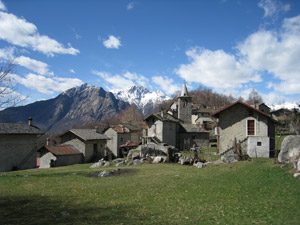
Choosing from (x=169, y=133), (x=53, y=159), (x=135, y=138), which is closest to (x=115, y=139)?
(x=135, y=138)

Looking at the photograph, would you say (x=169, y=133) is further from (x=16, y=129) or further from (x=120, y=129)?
(x=16, y=129)

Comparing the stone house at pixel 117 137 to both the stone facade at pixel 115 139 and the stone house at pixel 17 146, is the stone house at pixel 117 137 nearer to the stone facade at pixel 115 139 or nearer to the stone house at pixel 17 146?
the stone facade at pixel 115 139

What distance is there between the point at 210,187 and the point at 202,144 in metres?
35.9

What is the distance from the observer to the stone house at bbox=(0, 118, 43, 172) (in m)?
30.2

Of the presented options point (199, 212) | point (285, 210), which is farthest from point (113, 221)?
point (285, 210)

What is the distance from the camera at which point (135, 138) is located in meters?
55.5

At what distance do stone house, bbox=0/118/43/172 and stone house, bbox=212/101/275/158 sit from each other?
90.5 ft

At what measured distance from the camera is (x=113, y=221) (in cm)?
846

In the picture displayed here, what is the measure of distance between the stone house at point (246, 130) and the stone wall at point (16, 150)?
28.1 m

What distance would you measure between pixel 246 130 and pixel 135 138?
31.6m

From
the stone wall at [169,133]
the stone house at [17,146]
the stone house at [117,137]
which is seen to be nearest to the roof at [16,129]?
the stone house at [17,146]

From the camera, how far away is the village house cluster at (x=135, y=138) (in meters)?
28.6

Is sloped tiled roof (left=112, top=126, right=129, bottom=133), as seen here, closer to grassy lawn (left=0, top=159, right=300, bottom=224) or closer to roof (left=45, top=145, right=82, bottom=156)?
roof (left=45, top=145, right=82, bottom=156)

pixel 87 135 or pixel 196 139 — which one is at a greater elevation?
pixel 87 135
